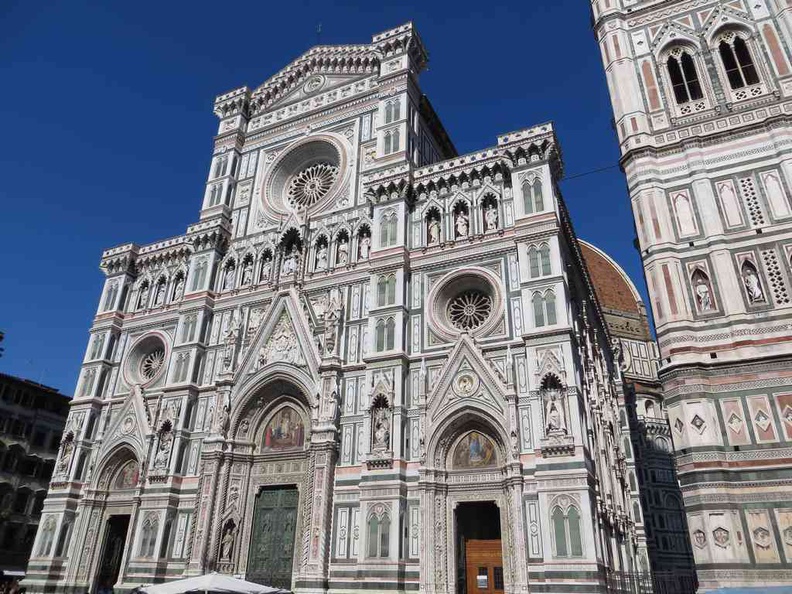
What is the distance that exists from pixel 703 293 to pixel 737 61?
895cm

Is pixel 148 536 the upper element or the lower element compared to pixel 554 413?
lower

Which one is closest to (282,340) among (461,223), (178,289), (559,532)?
(178,289)

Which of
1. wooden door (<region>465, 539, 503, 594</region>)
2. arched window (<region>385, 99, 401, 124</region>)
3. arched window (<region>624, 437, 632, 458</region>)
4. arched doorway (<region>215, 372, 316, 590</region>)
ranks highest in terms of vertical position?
arched window (<region>385, 99, 401, 124</region>)

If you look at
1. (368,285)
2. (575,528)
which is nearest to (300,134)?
(368,285)

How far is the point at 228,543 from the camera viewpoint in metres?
22.6

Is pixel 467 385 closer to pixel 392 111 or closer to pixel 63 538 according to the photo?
pixel 392 111

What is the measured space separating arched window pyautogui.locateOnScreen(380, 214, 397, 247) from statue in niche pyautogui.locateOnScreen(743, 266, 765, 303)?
41.4 feet

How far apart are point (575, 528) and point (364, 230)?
14.8 meters

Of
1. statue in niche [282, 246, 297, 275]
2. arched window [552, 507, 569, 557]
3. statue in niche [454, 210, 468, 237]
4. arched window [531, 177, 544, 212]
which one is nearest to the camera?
arched window [552, 507, 569, 557]

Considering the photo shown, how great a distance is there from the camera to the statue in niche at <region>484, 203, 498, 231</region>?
904 inches

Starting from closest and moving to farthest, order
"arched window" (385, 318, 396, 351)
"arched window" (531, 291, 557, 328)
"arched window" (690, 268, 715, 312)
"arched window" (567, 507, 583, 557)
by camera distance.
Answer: "arched window" (567, 507, 583, 557), "arched window" (690, 268, 715, 312), "arched window" (531, 291, 557, 328), "arched window" (385, 318, 396, 351)

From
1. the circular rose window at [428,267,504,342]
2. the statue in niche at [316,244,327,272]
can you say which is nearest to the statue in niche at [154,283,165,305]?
the statue in niche at [316,244,327,272]

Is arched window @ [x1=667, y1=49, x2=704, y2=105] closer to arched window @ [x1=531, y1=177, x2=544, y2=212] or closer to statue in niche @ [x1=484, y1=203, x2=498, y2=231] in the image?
arched window @ [x1=531, y1=177, x2=544, y2=212]

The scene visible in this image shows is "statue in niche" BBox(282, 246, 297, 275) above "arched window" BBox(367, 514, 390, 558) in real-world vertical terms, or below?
above
